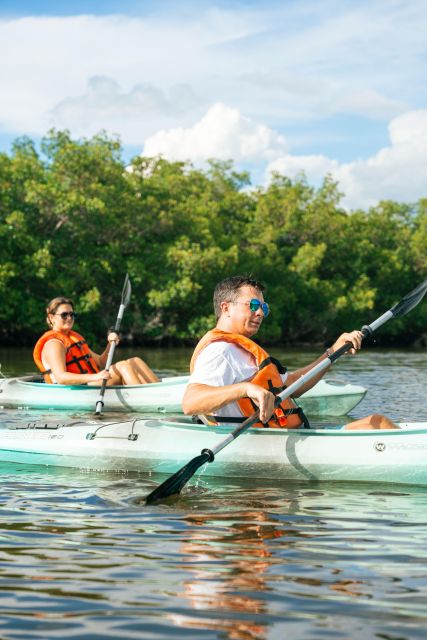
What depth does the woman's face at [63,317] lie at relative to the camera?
1048 cm

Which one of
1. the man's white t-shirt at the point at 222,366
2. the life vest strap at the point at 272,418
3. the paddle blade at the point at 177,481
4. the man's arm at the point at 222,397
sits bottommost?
the paddle blade at the point at 177,481

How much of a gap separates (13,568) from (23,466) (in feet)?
9.62

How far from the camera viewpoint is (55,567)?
14.4ft

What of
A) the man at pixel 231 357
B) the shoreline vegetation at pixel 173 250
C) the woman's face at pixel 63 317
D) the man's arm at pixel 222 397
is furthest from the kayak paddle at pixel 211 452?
the shoreline vegetation at pixel 173 250

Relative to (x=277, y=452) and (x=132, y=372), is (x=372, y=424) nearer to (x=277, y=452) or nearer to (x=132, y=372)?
(x=277, y=452)

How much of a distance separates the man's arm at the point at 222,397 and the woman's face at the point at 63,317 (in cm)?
464

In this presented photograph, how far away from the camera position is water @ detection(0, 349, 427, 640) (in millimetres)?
3617

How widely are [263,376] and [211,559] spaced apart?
1.79 meters

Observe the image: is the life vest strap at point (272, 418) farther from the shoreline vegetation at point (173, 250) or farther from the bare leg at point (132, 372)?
the shoreline vegetation at point (173, 250)

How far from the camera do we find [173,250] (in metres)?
34.6

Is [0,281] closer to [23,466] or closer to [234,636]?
[23,466]

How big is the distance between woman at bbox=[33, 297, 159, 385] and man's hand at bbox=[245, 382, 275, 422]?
5008 mm

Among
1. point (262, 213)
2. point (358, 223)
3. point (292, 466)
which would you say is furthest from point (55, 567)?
point (358, 223)

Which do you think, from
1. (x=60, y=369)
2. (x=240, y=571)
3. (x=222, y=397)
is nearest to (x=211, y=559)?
(x=240, y=571)
